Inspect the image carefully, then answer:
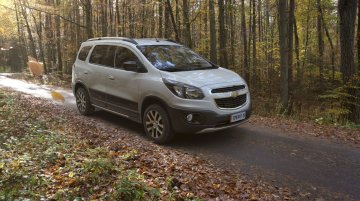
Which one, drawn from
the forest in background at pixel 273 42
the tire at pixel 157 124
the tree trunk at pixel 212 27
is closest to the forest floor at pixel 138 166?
the tire at pixel 157 124

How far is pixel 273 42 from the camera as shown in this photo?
83.1ft

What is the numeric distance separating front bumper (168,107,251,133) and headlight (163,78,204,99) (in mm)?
294

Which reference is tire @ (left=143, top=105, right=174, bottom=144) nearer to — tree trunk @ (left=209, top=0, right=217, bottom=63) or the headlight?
the headlight

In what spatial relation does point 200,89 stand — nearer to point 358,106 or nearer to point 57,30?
point 358,106

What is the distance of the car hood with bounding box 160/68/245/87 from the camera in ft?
21.3

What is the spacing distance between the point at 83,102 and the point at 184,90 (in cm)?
437

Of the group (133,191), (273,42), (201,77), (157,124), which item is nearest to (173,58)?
(201,77)

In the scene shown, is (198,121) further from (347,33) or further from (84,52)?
(347,33)

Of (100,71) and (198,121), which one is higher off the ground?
(100,71)

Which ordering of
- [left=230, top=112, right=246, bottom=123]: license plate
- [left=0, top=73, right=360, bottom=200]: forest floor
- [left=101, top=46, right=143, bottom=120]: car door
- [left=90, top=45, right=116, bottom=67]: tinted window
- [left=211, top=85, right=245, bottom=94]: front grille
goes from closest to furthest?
[left=0, top=73, right=360, bottom=200]: forest floor < [left=211, top=85, right=245, bottom=94]: front grille < [left=230, top=112, right=246, bottom=123]: license plate < [left=101, top=46, right=143, bottom=120]: car door < [left=90, top=45, right=116, bottom=67]: tinted window

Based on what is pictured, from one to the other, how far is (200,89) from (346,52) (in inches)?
234

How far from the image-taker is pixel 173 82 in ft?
21.5

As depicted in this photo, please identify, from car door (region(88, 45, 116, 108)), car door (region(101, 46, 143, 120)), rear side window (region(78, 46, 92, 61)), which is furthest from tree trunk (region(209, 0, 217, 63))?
car door (region(101, 46, 143, 120))

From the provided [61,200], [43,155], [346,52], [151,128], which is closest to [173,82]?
[151,128]
